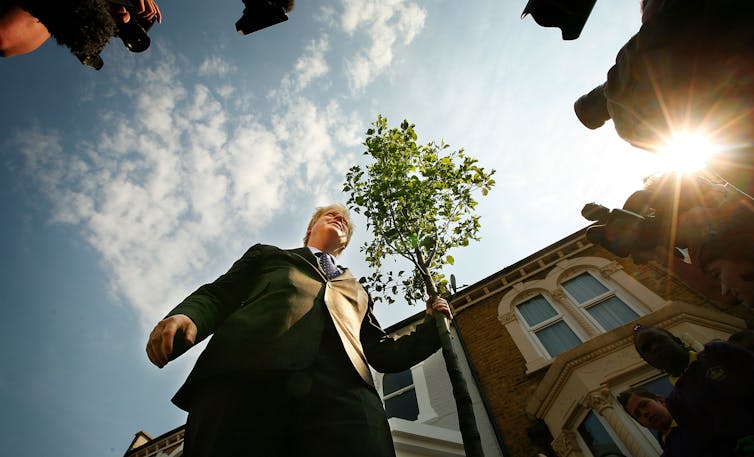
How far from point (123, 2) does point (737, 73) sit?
11.5 ft

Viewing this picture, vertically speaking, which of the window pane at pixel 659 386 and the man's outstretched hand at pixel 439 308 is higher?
the window pane at pixel 659 386

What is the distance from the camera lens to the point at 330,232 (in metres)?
3.59

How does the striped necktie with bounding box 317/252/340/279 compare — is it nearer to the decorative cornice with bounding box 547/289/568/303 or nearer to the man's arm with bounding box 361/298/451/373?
the man's arm with bounding box 361/298/451/373

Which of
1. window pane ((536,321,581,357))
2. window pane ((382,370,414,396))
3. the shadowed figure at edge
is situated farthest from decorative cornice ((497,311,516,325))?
the shadowed figure at edge

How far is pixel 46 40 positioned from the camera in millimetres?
1802

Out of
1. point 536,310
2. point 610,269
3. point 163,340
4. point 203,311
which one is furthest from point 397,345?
point 610,269

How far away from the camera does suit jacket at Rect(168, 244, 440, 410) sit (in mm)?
1674

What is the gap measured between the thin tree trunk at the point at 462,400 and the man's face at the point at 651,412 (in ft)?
11.3

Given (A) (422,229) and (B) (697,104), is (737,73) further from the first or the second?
(A) (422,229)

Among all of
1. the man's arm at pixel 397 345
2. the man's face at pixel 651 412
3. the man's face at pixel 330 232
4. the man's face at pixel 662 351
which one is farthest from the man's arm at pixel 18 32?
the man's face at pixel 651 412

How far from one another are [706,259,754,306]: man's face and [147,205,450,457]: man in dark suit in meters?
2.10

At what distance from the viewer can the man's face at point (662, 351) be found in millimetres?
3961

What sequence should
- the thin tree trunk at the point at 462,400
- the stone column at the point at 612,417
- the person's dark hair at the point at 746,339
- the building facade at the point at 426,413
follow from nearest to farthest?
the thin tree trunk at the point at 462,400 < the person's dark hair at the point at 746,339 < the stone column at the point at 612,417 < the building facade at the point at 426,413

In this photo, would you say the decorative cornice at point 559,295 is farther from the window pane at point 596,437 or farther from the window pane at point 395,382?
the window pane at point 395,382
